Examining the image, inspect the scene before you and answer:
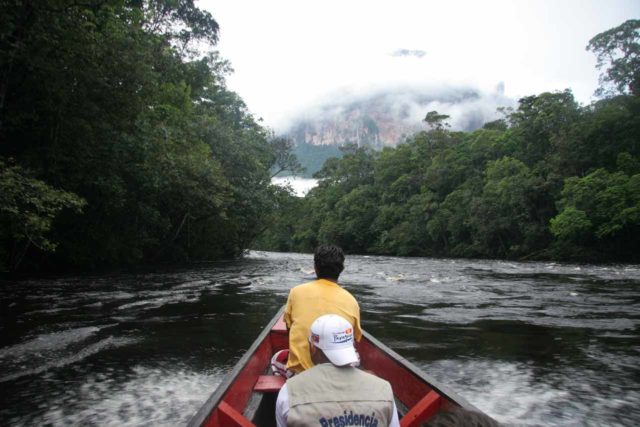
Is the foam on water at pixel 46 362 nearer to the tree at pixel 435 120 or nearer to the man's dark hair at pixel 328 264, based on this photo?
the man's dark hair at pixel 328 264

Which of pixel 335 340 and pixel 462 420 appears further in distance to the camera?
pixel 335 340

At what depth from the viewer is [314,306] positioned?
339cm

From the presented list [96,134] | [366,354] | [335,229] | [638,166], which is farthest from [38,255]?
[335,229]

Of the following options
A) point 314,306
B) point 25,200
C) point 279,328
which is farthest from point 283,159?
point 314,306

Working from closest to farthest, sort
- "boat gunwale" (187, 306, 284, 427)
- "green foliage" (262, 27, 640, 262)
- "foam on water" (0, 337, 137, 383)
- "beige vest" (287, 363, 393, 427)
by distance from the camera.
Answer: "beige vest" (287, 363, 393, 427) → "boat gunwale" (187, 306, 284, 427) → "foam on water" (0, 337, 137, 383) → "green foliage" (262, 27, 640, 262)

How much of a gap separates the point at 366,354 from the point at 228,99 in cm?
4449

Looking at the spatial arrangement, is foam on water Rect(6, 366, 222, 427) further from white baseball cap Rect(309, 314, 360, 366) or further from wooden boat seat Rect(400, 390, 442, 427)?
white baseball cap Rect(309, 314, 360, 366)

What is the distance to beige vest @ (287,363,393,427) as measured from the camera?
2047 millimetres

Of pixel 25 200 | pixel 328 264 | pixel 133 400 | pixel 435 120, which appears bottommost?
pixel 133 400

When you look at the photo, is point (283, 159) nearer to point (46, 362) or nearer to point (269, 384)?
point (46, 362)

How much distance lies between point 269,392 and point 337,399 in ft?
6.45

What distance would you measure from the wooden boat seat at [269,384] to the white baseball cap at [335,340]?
1.72m

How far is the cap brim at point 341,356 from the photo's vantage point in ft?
7.21

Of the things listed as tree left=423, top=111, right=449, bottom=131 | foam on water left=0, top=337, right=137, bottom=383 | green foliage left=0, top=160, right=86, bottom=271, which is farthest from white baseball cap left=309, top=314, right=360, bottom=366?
tree left=423, top=111, right=449, bottom=131
